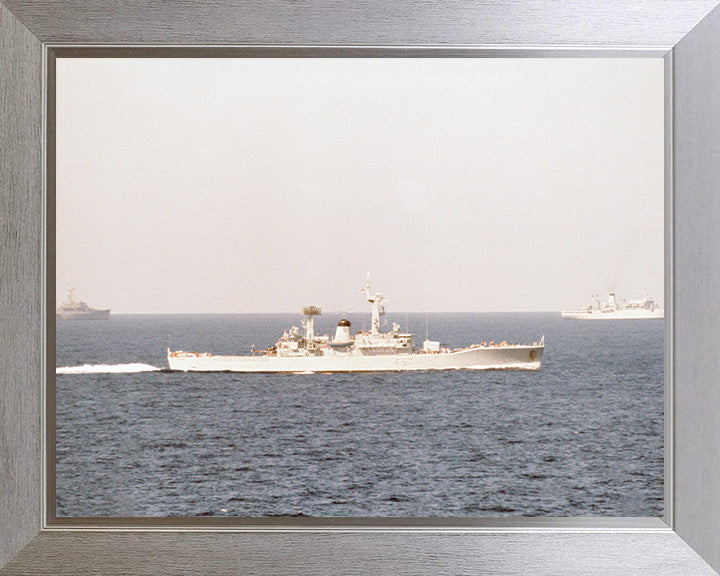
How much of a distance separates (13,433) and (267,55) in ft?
2.44

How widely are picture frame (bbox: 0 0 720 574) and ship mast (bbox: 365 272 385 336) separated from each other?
0.95 metres

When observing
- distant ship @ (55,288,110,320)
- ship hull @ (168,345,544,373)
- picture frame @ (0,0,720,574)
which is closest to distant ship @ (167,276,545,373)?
ship hull @ (168,345,544,373)

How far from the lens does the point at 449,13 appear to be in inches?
40.3

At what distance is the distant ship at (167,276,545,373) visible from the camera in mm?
1893

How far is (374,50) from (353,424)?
5.73 ft

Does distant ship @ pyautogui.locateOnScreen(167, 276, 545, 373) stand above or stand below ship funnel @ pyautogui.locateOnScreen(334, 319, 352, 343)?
below

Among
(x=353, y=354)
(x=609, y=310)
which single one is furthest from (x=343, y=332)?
(x=609, y=310)

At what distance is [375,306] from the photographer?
1.99 meters

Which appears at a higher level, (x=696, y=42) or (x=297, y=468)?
(x=696, y=42)

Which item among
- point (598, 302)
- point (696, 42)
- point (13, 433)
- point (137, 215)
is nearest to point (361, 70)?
point (137, 215)

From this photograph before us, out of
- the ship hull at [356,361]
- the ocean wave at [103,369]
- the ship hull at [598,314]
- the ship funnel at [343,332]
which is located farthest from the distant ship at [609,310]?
the ocean wave at [103,369]

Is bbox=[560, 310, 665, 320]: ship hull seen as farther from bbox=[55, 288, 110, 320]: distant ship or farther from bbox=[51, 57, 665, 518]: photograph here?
bbox=[55, 288, 110, 320]: distant ship

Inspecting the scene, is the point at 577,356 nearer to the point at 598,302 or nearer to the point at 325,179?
the point at 598,302

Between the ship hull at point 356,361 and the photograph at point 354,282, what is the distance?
0.01 meters
